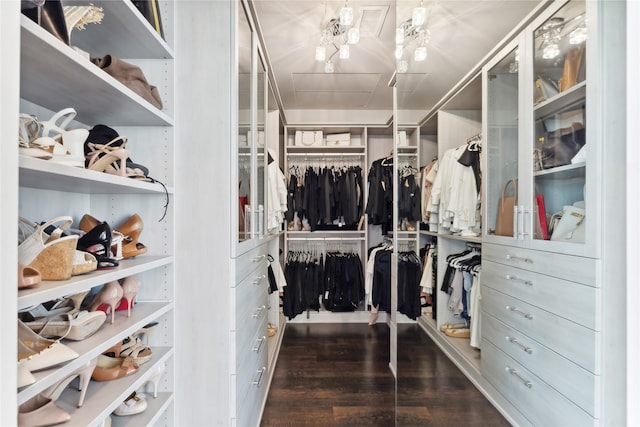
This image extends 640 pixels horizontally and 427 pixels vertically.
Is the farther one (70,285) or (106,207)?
(106,207)

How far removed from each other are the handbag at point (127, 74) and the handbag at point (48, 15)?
23cm

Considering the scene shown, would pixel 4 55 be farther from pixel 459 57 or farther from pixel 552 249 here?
pixel 552 249

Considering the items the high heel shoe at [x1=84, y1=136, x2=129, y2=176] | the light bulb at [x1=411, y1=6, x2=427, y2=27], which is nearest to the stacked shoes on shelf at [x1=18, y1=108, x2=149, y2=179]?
the high heel shoe at [x1=84, y1=136, x2=129, y2=176]

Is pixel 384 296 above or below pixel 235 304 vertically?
below

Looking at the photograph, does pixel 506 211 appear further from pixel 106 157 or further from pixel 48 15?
pixel 48 15

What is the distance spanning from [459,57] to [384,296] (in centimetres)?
180

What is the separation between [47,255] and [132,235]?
0.41 metres

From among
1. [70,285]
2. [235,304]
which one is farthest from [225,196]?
[70,285]

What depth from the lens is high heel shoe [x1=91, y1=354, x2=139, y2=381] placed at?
962mm

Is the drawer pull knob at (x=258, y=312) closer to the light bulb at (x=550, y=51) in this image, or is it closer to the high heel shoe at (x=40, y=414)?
the high heel shoe at (x=40, y=414)

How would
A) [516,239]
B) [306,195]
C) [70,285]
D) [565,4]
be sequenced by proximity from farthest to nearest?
[306,195] → [516,239] → [565,4] → [70,285]

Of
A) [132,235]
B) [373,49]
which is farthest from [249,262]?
[373,49]

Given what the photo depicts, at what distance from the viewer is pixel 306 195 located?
11.2 ft

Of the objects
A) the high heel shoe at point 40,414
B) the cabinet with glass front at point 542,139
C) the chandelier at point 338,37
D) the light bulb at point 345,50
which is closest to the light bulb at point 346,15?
the chandelier at point 338,37
